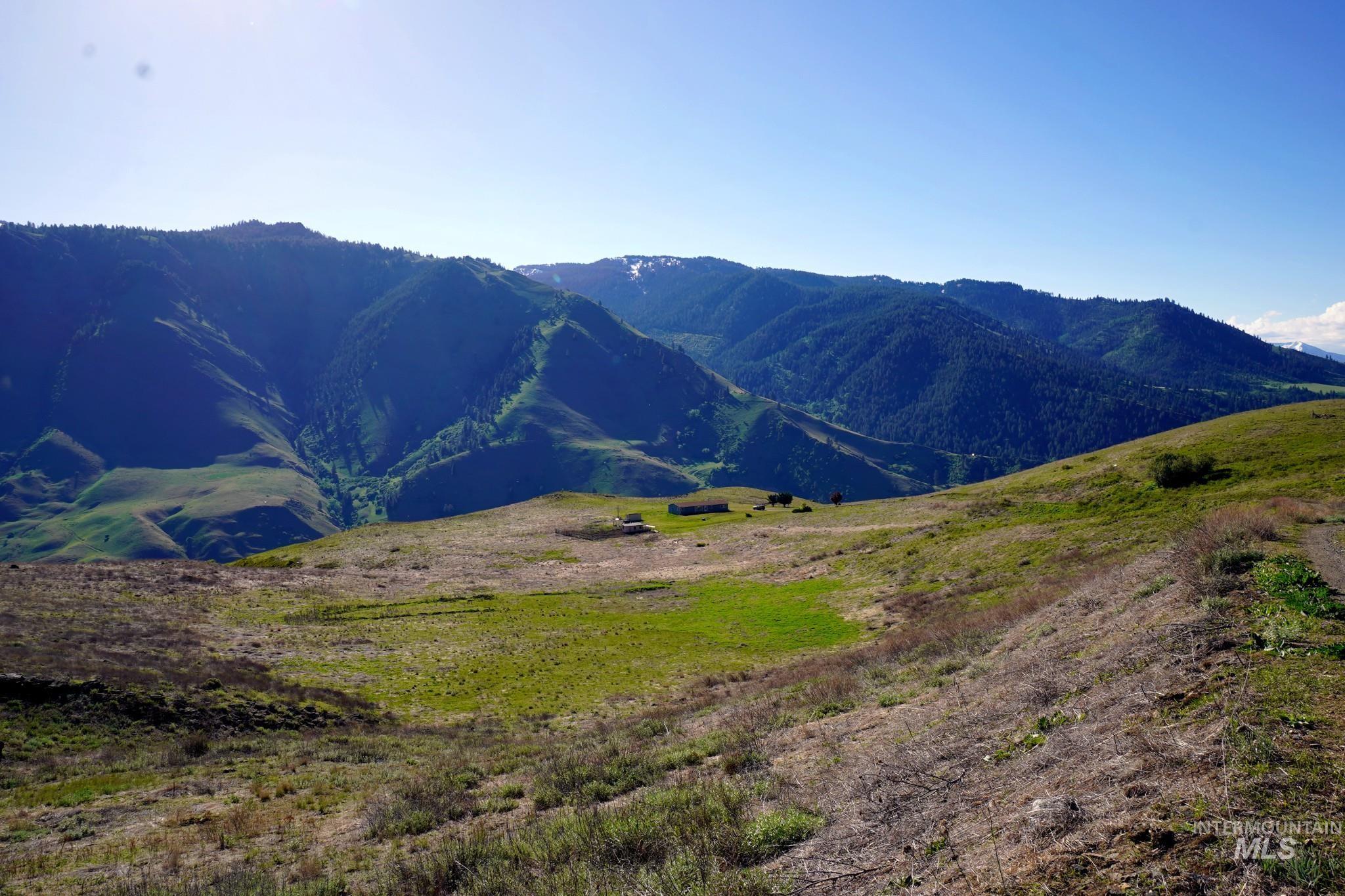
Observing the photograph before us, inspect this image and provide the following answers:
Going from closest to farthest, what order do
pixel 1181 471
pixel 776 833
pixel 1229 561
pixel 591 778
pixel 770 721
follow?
pixel 776 833 < pixel 1229 561 < pixel 591 778 < pixel 770 721 < pixel 1181 471

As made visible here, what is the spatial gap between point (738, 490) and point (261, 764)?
11470 centimetres

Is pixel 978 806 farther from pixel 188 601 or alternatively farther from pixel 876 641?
pixel 188 601

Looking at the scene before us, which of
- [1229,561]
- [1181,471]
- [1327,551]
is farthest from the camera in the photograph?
[1181,471]

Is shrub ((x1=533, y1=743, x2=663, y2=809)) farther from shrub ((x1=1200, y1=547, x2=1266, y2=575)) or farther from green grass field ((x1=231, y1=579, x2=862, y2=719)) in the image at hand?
shrub ((x1=1200, y1=547, x2=1266, y2=575))

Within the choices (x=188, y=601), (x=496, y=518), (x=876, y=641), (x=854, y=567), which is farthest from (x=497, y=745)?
(x=496, y=518)

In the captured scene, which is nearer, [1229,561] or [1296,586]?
[1296,586]

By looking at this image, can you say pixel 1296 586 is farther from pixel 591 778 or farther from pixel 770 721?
pixel 591 778

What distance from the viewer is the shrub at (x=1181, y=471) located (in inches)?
1415

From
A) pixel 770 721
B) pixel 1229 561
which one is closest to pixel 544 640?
pixel 770 721

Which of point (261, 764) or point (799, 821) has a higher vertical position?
point (799, 821)

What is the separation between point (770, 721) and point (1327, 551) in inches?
582

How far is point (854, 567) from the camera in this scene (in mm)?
45156

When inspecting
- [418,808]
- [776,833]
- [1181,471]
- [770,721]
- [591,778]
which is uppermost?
[1181,471]

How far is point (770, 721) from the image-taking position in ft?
55.9
